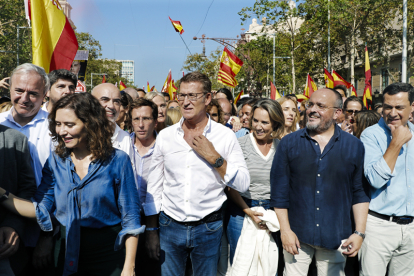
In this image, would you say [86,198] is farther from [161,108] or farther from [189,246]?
[161,108]

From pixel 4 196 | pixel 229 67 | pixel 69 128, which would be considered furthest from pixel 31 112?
pixel 229 67

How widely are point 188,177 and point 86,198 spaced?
91cm

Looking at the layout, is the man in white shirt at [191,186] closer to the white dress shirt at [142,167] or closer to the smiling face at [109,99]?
the white dress shirt at [142,167]

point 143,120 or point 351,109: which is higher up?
point 351,109

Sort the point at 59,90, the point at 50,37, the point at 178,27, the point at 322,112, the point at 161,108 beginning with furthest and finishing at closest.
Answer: the point at 178,27 < the point at 161,108 < the point at 50,37 < the point at 59,90 < the point at 322,112

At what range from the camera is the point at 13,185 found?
9.25ft

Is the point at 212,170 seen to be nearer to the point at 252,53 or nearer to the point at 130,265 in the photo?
the point at 130,265

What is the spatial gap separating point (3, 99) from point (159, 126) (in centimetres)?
235

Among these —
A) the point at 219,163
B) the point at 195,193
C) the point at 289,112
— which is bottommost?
the point at 195,193

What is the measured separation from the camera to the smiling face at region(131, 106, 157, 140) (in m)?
4.36

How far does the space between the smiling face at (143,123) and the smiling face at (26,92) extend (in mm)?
1129

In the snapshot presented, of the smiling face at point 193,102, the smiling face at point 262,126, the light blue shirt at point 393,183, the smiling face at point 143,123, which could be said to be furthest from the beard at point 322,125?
the smiling face at point 143,123

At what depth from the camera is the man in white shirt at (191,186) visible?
10.7 ft

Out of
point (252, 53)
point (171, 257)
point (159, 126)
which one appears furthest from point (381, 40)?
point (171, 257)
